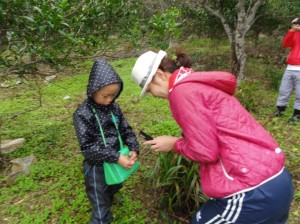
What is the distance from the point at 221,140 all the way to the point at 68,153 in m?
3.07

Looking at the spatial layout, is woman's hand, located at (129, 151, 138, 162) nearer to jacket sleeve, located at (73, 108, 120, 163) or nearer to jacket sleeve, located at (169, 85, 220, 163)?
jacket sleeve, located at (73, 108, 120, 163)

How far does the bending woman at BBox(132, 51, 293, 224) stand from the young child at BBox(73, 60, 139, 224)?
83 centimetres

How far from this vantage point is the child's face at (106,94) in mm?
2418

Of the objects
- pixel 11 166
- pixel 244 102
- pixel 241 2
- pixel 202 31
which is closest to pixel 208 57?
pixel 202 31

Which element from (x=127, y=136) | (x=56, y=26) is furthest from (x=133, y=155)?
(x=56, y=26)

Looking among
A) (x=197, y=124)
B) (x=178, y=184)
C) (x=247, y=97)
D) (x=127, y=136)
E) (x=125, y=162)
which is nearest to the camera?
(x=197, y=124)

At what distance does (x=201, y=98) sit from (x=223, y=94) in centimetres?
17

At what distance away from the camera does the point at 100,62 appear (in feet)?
8.11

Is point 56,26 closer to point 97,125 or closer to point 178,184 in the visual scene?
point 97,125

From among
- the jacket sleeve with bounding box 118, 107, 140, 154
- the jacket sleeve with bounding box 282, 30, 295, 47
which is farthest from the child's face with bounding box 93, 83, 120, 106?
the jacket sleeve with bounding box 282, 30, 295, 47

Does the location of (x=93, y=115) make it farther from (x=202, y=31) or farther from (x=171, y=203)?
(x=202, y=31)

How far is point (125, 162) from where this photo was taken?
93.1 inches

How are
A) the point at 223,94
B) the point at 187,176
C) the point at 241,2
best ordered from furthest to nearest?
the point at 241,2
the point at 187,176
the point at 223,94

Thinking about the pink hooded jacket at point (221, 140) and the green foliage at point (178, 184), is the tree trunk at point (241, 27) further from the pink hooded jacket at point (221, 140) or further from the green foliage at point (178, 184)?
the pink hooded jacket at point (221, 140)
